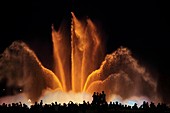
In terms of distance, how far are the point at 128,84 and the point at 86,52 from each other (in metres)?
7.79

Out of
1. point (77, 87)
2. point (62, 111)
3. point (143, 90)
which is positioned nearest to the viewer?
point (62, 111)

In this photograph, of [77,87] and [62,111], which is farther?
[77,87]

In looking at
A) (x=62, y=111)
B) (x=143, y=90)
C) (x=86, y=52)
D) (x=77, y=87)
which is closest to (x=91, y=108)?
(x=62, y=111)

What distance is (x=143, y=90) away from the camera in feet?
231

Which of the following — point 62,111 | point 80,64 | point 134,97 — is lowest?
point 62,111

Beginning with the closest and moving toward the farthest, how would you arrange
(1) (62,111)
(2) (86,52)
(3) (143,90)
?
(1) (62,111), (2) (86,52), (3) (143,90)

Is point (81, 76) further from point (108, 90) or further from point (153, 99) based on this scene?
point (153, 99)

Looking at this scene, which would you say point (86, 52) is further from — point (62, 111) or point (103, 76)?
point (62, 111)

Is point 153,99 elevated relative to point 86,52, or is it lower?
lower

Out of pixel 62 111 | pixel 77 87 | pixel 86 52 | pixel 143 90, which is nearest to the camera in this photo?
pixel 62 111

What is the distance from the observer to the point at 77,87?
61.2 m

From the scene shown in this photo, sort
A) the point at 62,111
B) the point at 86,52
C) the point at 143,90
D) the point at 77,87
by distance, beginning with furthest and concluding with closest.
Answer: the point at 143,90 < the point at 86,52 < the point at 77,87 < the point at 62,111

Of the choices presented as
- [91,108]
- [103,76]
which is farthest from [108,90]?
[91,108]

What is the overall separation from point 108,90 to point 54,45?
891 centimetres
